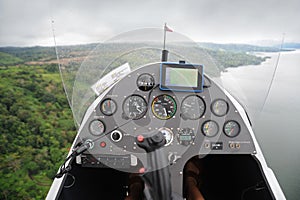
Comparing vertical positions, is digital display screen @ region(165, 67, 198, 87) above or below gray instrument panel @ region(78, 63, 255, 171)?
above

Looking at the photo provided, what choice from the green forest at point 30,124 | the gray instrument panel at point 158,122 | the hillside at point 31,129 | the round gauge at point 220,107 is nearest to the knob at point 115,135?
the gray instrument panel at point 158,122

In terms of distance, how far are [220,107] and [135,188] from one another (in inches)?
31.2

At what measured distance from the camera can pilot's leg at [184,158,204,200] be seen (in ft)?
5.57

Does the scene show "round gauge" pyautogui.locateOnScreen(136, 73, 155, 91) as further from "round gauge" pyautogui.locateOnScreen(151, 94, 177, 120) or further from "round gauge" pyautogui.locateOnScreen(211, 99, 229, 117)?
"round gauge" pyautogui.locateOnScreen(211, 99, 229, 117)

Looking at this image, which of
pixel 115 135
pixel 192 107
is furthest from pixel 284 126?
pixel 115 135

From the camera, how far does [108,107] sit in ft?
5.18

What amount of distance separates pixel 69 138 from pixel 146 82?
1.96m

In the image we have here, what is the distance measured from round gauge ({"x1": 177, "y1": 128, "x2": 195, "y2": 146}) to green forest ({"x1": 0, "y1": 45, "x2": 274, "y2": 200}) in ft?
5.77

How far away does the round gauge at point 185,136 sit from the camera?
1586mm

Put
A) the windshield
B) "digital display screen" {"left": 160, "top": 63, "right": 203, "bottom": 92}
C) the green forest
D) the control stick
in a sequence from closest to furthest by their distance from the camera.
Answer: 1. the control stick
2. "digital display screen" {"left": 160, "top": 63, "right": 203, "bottom": 92}
3. the windshield
4. the green forest

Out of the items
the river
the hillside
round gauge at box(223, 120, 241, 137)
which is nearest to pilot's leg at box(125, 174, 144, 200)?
round gauge at box(223, 120, 241, 137)

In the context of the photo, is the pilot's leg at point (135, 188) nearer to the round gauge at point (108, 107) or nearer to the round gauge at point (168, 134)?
the round gauge at point (168, 134)

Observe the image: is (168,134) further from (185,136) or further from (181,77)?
(181,77)

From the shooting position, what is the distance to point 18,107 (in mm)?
3590
